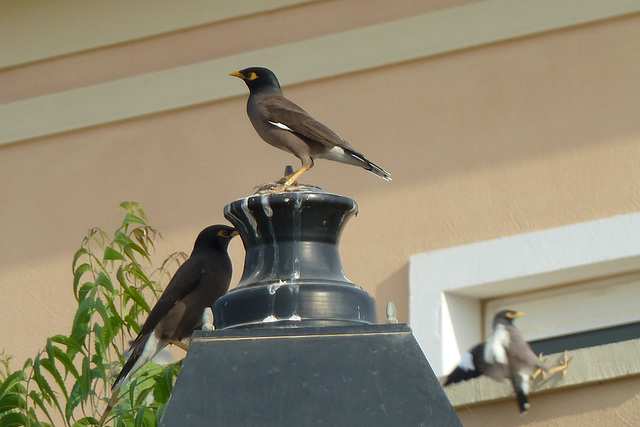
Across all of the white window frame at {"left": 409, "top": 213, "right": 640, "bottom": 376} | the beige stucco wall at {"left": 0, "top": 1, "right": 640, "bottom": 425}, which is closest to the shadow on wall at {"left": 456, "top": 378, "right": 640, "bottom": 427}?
the beige stucco wall at {"left": 0, "top": 1, "right": 640, "bottom": 425}

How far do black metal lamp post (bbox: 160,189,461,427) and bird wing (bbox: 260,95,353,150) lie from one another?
82.5 inches

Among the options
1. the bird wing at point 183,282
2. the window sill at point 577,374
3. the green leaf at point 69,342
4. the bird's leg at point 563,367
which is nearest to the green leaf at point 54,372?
the green leaf at point 69,342

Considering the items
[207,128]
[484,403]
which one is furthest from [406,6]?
[484,403]

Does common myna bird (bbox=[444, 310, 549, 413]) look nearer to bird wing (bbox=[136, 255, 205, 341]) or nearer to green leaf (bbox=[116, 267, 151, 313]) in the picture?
bird wing (bbox=[136, 255, 205, 341])

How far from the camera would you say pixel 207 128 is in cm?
592

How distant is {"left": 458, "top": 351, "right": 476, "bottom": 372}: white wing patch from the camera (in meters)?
4.90

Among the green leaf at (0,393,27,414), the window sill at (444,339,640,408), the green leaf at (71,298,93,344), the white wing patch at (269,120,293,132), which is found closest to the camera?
the green leaf at (71,298,93,344)

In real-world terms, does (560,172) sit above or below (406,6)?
below

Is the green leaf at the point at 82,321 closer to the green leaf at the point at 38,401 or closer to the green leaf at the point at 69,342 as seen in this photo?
the green leaf at the point at 69,342

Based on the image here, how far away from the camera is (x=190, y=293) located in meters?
4.64

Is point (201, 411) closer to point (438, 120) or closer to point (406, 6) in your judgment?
point (438, 120)

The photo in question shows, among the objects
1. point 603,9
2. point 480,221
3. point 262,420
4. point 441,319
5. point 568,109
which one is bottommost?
point 262,420

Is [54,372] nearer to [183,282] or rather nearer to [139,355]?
[139,355]

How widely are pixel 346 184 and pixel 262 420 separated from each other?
12.2ft
